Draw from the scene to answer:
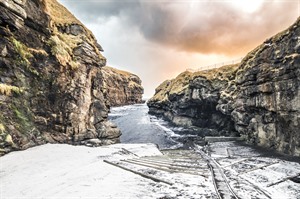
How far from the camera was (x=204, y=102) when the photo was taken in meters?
70.4

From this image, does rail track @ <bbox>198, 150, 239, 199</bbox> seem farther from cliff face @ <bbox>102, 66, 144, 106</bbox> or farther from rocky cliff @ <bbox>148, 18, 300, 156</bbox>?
cliff face @ <bbox>102, 66, 144, 106</bbox>

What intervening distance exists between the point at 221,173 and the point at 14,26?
26.8 m

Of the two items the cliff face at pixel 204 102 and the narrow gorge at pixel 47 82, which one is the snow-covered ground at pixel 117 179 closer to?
the narrow gorge at pixel 47 82

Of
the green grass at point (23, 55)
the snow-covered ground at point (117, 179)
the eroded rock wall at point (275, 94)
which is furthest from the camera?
the eroded rock wall at point (275, 94)

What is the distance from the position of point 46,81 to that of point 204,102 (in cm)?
5210

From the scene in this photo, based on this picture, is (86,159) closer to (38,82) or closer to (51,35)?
(38,82)

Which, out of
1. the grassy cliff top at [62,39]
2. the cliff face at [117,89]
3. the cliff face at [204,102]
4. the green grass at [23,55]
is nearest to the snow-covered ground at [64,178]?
the green grass at [23,55]

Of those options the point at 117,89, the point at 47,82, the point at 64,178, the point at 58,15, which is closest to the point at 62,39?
the point at 58,15

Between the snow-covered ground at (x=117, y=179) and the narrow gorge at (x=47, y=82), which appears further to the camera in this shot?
the narrow gorge at (x=47, y=82)

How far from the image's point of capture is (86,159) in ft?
74.4

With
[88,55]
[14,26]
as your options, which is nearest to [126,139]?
[88,55]

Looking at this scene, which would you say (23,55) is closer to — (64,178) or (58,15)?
(58,15)

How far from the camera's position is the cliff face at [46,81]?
77.3 ft

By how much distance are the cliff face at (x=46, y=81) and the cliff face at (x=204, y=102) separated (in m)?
36.6
